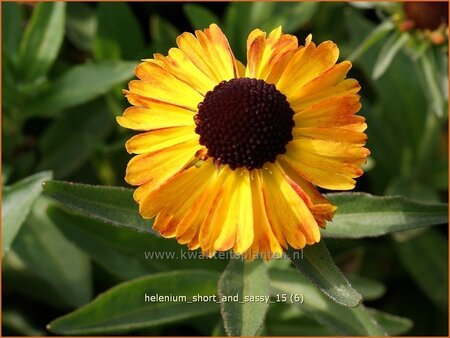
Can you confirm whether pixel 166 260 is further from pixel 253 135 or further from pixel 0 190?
pixel 253 135

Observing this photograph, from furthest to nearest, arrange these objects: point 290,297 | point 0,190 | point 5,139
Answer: point 5,139
point 0,190
point 290,297

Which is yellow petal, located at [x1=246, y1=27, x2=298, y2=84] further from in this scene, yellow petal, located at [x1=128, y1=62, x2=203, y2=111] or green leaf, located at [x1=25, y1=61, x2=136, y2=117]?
green leaf, located at [x1=25, y1=61, x2=136, y2=117]

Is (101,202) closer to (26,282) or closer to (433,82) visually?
(26,282)

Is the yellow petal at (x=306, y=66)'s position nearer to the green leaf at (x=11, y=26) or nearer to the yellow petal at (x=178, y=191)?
the yellow petal at (x=178, y=191)

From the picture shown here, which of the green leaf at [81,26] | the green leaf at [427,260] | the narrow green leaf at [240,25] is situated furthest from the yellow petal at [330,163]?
the green leaf at [81,26]

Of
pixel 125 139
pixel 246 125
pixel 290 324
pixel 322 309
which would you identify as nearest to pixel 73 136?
pixel 125 139

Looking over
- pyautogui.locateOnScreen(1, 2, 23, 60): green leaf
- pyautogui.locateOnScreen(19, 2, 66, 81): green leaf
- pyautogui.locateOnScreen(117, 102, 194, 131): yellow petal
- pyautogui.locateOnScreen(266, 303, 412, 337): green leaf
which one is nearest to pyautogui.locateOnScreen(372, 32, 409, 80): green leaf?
pyautogui.locateOnScreen(266, 303, 412, 337): green leaf

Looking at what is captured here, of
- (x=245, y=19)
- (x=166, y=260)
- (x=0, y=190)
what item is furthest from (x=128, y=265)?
(x=245, y=19)
